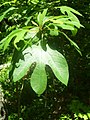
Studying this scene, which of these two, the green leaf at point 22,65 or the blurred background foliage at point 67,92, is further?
the blurred background foliage at point 67,92

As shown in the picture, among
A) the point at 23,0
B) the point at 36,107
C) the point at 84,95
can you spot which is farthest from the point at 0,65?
the point at 23,0

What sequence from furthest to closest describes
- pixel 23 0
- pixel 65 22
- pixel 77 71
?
1. pixel 77 71
2. pixel 23 0
3. pixel 65 22

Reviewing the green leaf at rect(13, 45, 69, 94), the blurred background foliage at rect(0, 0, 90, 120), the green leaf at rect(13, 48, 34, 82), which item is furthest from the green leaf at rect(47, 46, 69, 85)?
the blurred background foliage at rect(0, 0, 90, 120)

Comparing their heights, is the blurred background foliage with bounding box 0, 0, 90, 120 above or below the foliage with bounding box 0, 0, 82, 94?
below

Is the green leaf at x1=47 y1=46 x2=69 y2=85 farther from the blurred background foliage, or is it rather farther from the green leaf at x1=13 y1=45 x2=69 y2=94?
the blurred background foliage

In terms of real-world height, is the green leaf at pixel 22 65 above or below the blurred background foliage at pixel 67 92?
above

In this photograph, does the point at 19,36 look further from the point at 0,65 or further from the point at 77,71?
the point at 0,65

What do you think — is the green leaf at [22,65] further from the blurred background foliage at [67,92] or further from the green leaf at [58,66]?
the blurred background foliage at [67,92]


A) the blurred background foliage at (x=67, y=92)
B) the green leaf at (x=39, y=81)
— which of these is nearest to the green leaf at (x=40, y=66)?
the green leaf at (x=39, y=81)
